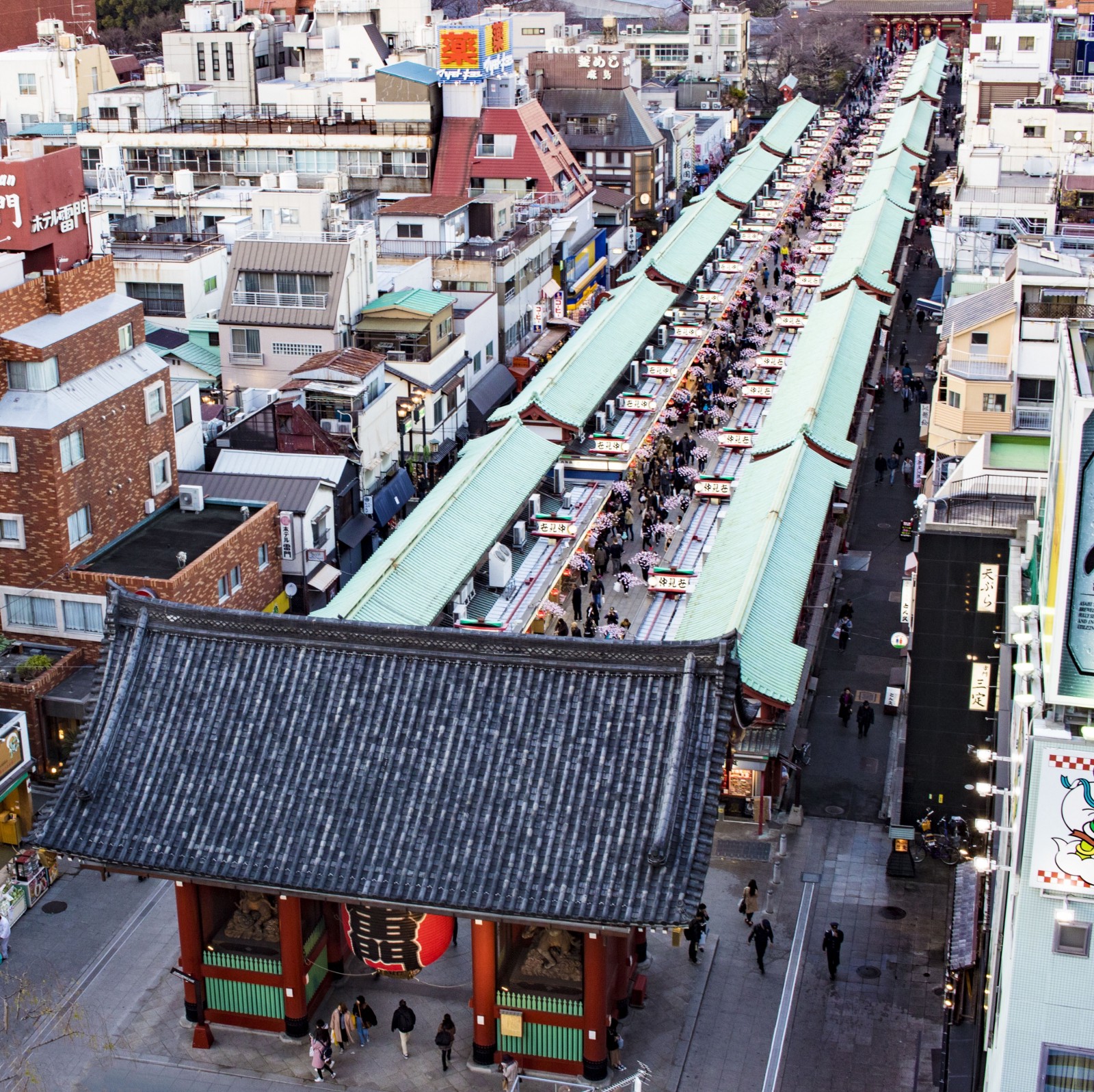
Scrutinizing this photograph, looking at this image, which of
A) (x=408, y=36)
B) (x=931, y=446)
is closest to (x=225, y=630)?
(x=931, y=446)

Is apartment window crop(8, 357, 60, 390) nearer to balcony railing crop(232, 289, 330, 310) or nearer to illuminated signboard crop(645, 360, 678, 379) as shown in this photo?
balcony railing crop(232, 289, 330, 310)

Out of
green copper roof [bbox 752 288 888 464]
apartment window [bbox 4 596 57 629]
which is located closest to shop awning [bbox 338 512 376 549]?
apartment window [bbox 4 596 57 629]

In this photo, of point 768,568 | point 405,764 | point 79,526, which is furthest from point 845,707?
point 79,526

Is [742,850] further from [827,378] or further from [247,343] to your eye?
[247,343]

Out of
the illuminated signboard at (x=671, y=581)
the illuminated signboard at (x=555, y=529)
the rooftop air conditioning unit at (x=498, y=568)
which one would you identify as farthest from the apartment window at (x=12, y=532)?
the illuminated signboard at (x=671, y=581)

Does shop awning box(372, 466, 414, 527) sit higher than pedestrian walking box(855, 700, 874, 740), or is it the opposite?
shop awning box(372, 466, 414, 527)
